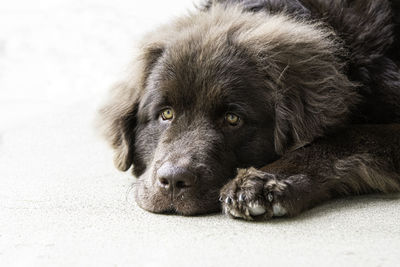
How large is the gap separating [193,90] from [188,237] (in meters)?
0.89

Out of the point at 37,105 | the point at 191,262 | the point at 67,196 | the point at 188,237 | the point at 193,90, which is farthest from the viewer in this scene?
the point at 37,105

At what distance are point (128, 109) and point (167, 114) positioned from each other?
1.32ft

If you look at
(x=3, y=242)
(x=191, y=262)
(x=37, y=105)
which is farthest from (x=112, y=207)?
(x=37, y=105)

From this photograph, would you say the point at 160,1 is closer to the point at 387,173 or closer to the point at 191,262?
the point at 387,173

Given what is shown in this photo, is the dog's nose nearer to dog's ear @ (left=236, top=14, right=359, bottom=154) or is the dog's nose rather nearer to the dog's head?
the dog's head

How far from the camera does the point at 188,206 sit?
3152 mm

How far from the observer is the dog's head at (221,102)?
10.6ft

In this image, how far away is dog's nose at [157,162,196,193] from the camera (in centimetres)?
310

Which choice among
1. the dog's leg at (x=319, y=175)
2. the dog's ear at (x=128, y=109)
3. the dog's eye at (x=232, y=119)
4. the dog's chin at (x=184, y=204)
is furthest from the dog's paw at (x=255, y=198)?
the dog's ear at (x=128, y=109)

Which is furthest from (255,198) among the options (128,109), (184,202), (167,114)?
(128,109)

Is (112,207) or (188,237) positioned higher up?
(188,237)

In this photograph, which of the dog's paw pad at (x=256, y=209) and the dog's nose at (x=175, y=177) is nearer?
the dog's paw pad at (x=256, y=209)

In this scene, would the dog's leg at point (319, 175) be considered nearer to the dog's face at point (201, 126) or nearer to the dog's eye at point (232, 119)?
the dog's face at point (201, 126)

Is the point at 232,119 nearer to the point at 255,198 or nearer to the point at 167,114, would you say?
the point at 167,114
